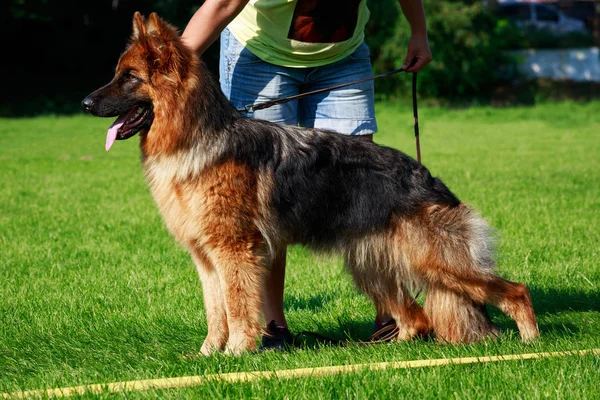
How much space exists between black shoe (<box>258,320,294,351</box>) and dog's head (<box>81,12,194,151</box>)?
5.34 ft

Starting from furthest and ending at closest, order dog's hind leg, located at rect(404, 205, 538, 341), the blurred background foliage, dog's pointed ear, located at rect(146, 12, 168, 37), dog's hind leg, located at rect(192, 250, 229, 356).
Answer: the blurred background foliage → dog's hind leg, located at rect(192, 250, 229, 356) → dog's hind leg, located at rect(404, 205, 538, 341) → dog's pointed ear, located at rect(146, 12, 168, 37)

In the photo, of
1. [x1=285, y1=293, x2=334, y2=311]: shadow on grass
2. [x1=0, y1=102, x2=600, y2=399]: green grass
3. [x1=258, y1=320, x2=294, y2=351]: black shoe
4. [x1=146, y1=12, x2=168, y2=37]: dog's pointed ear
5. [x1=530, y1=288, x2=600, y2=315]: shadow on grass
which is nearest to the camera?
[x1=0, y1=102, x2=600, y2=399]: green grass

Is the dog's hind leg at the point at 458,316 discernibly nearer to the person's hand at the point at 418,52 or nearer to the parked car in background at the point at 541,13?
the person's hand at the point at 418,52

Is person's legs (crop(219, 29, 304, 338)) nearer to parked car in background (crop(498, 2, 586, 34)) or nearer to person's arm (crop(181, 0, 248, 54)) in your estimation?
person's arm (crop(181, 0, 248, 54))

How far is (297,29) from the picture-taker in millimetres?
5031

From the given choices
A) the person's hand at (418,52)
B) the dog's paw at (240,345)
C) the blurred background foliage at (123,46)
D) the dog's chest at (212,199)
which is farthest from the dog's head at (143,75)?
the blurred background foliage at (123,46)

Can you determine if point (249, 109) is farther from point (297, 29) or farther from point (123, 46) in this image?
point (123, 46)

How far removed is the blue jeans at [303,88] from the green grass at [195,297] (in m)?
1.03

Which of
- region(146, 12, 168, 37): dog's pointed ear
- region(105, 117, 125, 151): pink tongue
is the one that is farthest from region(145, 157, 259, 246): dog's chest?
region(146, 12, 168, 37): dog's pointed ear

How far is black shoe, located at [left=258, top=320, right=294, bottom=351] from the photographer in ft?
16.1

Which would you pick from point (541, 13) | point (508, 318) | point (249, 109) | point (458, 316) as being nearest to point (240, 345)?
point (458, 316)

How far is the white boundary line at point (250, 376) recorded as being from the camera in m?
3.83

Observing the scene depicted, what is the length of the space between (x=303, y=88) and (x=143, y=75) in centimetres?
133

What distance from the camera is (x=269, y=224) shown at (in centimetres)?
455
